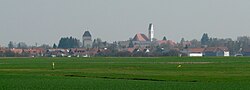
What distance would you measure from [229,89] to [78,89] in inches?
275

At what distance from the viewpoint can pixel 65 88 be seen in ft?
108

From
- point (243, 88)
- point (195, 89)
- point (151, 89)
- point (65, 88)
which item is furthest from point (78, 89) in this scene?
point (243, 88)

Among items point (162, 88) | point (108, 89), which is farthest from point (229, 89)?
point (108, 89)

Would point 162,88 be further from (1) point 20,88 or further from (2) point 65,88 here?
(1) point 20,88

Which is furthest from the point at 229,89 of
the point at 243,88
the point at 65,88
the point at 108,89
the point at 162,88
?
the point at 65,88

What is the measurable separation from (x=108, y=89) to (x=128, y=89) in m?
0.92

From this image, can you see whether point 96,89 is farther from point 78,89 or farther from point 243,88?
point 243,88

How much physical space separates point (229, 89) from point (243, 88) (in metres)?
1.03

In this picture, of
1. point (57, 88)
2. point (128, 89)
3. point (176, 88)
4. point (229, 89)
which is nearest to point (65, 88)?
point (57, 88)

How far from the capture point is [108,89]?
105 ft

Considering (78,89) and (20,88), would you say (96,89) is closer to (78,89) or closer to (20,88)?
(78,89)

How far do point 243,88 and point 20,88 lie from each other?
10.4m

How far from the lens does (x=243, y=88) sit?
32.6 m

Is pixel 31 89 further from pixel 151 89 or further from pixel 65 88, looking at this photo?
pixel 151 89
